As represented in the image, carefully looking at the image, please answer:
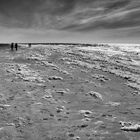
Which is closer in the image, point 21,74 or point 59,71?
point 21,74

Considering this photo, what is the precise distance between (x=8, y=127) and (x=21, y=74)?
9.58 metres

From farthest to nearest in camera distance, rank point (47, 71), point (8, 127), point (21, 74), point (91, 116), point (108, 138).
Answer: point (47, 71)
point (21, 74)
point (91, 116)
point (8, 127)
point (108, 138)

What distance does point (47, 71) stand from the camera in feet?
66.2

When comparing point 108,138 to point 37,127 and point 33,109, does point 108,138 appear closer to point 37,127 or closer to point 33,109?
point 37,127

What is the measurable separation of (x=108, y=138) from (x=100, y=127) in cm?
101

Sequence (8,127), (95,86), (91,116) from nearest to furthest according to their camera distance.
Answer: (8,127)
(91,116)
(95,86)

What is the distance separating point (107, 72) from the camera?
21062 mm

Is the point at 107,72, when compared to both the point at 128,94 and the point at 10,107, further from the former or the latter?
the point at 10,107

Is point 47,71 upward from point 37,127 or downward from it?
upward

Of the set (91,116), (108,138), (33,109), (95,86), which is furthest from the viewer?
(95,86)

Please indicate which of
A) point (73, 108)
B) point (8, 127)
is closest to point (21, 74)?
point (73, 108)

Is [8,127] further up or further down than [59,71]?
further down

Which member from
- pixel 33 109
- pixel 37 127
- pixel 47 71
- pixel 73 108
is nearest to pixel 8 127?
pixel 37 127

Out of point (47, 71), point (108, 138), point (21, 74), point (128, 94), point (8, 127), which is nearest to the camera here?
point (108, 138)
